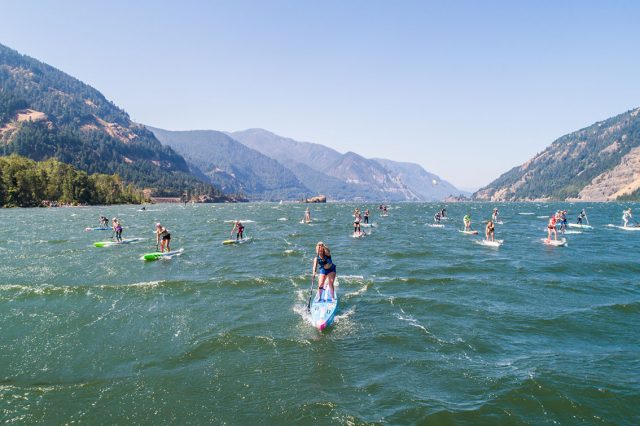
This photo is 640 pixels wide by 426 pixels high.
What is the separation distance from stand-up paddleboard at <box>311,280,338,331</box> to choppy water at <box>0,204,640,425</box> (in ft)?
1.77

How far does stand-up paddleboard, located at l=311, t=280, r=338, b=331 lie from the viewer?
663 inches

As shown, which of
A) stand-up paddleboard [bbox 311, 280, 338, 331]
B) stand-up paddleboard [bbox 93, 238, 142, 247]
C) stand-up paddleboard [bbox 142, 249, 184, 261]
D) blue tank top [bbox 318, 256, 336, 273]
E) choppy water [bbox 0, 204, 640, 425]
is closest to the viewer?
choppy water [bbox 0, 204, 640, 425]

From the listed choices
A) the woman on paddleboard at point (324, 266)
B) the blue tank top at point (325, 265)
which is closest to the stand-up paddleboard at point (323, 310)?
the woman on paddleboard at point (324, 266)

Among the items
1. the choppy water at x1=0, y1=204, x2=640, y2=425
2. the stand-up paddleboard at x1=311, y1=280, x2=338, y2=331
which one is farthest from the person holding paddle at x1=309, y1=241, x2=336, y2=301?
the choppy water at x1=0, y1=204, x2=640, y2=425

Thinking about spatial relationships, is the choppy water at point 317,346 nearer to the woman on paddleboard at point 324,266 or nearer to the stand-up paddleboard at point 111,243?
the woman on paddleboard at point 324,266

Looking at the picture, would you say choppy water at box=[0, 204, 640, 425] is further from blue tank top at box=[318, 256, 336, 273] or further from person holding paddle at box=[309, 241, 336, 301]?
blue tank top at box=[318, 256, 336, 273]

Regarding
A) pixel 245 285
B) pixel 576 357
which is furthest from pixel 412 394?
pixel 245 285

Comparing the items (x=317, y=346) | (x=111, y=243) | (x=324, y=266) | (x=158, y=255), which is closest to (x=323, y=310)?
(x=324, y=266)

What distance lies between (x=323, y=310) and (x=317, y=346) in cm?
290

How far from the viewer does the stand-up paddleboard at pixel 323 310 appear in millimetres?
16844

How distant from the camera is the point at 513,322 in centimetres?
1764

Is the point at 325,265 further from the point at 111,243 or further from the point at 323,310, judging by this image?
the point at 111,243

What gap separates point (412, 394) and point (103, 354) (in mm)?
10866

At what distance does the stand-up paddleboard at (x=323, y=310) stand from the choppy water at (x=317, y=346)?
54 centimetres
